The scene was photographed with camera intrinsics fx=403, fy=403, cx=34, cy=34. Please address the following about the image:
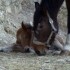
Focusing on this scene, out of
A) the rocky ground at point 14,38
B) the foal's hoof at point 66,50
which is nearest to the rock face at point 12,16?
the rocky ground at point 14,38

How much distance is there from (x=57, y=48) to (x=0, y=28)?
2.41 metres

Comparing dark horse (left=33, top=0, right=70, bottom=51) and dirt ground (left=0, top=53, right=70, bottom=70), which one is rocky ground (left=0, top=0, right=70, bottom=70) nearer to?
dirt ground (left=0, top=53, right=70, bottom=70)

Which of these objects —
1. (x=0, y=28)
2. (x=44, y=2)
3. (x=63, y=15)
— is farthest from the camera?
(x=63, y=15)

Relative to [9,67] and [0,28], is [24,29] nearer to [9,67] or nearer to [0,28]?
[9,67]

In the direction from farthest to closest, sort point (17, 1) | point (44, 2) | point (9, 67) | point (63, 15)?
point (63, 15)
point (17, 1)
point (44, 2)
point (9, 67)

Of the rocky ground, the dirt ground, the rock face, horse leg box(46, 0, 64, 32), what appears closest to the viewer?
the dirt ground

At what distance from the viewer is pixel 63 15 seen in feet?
35.8

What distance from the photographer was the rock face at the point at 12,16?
7.82 metres

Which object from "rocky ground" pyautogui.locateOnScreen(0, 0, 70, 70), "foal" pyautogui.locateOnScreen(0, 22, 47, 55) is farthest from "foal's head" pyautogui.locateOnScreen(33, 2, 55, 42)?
"rocky ground" pyautogui.locateOnScreen(0, 0, 70, 70)

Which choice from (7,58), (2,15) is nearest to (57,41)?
(7,58)

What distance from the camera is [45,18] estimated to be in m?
5.45

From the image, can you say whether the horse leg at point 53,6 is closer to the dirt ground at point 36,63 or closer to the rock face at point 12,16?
the dirt ground at point 36,63

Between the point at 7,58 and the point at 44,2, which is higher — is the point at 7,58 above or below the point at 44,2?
below

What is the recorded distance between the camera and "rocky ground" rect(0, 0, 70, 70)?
13.8 feet
